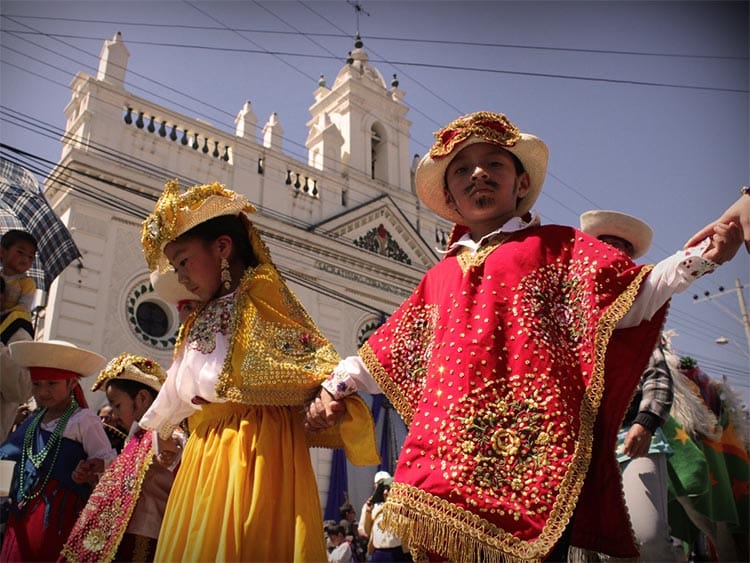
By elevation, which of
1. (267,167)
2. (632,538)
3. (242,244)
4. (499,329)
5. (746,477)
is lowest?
(632,538)

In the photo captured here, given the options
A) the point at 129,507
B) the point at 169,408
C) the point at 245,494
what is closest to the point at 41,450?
the point at 129,507

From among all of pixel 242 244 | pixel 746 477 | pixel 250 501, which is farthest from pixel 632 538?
pixel 746 477

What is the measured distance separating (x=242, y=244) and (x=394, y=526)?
1575 millimetres

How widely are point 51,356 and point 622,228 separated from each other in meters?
3.55

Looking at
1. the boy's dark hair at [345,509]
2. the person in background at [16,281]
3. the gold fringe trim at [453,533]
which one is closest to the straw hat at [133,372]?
the person in background at [16,281]

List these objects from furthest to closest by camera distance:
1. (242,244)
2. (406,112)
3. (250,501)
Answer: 1. (406,112)
2. (242,244)
3. (250,501)

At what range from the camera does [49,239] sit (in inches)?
214

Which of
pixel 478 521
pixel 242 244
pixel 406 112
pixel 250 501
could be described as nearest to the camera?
pixel 478 521

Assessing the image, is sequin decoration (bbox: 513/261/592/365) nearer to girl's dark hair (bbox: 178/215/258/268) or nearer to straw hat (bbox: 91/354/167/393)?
girl's dark hair (bbox: 178/215/258/268)

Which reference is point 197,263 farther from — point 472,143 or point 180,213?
point 472,143

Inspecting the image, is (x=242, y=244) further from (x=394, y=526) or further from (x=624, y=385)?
(x=624, y=385)

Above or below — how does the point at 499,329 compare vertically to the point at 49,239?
below

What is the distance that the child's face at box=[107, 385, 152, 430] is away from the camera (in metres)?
3.99

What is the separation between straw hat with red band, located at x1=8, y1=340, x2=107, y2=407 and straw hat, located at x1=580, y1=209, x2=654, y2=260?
3267 millimetres
